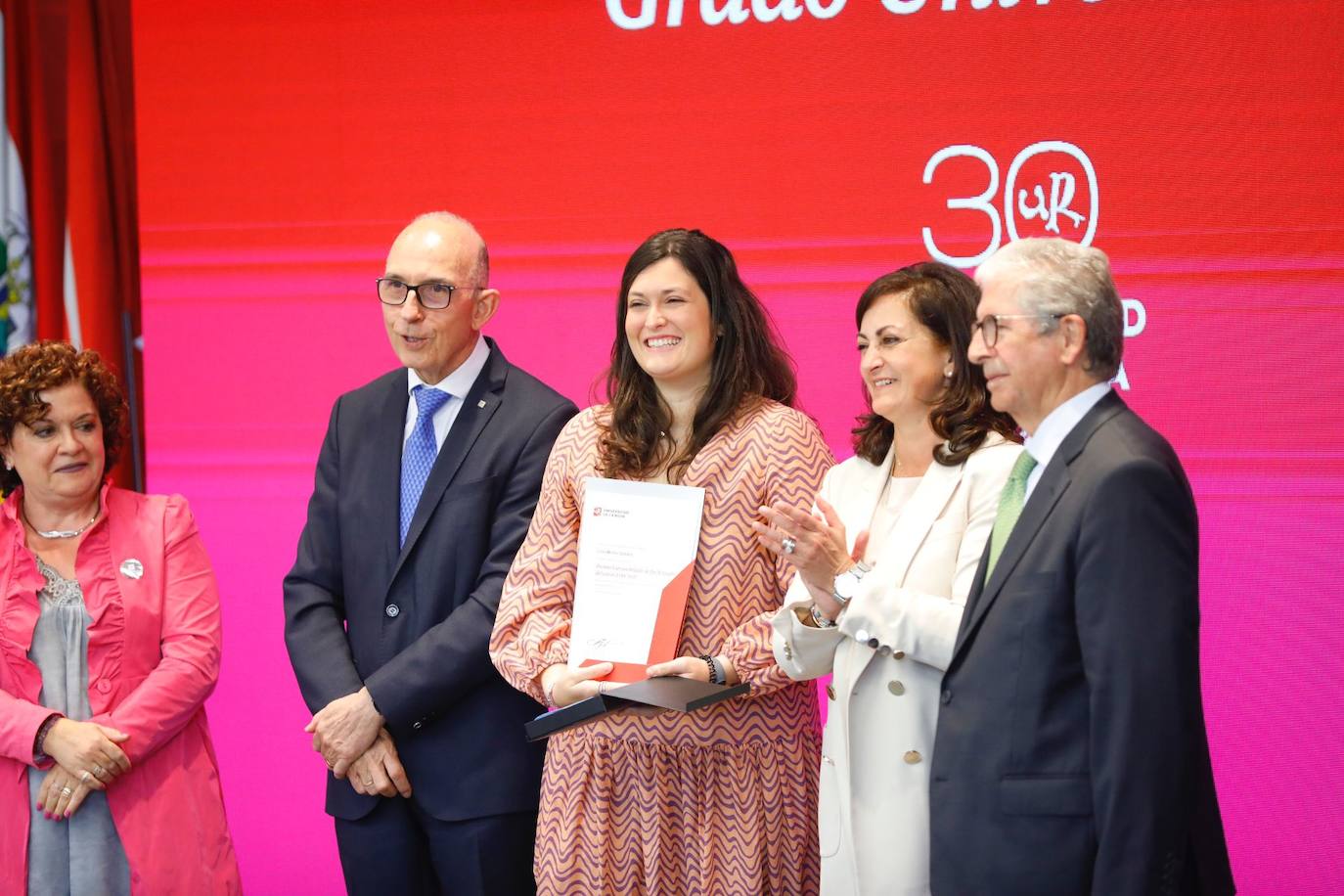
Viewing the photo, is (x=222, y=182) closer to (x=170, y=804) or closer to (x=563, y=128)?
(x=563, y=128)

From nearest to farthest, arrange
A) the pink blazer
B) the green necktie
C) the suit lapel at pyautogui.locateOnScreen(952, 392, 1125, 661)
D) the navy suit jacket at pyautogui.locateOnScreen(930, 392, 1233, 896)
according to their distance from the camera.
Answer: the navy suit jacket at pyautogui.locateOnScreen(930, 392, 1233, 896), the suit lapel at pyautogui.locateOnScreen(952, 392, 1125, 661), the green necktie, the pink blazer

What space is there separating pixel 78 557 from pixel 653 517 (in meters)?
1.37

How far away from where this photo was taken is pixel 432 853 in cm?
304

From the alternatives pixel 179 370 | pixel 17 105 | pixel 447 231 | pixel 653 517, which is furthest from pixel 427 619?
pixel 17 105

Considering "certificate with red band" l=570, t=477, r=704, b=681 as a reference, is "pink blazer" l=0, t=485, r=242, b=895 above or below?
below

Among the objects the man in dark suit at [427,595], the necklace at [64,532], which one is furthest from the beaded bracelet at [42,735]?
the man in dark suit at [427,595]

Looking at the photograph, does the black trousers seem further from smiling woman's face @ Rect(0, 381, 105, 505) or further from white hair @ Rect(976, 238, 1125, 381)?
white hair @ Rect(976, 238, 1125, 381)

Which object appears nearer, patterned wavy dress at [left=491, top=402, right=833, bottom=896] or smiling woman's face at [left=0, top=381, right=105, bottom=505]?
patterned wavy dress at [left=491, top=402, right=833, bottom=896]

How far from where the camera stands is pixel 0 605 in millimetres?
3061

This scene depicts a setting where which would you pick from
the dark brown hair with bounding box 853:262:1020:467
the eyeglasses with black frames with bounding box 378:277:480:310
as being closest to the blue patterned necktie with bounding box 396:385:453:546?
the eyeglasses with black frames with bounding box 378:277:480:310

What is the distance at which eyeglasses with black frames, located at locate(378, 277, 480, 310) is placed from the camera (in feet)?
10.3

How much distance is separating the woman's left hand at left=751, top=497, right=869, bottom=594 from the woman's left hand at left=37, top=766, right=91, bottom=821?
5.45ft

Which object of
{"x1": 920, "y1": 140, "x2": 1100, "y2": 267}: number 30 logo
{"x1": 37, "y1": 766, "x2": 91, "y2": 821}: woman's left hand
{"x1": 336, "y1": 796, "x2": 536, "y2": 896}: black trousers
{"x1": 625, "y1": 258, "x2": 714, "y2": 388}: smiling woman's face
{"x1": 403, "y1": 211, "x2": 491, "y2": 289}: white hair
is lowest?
{"x1": 336, "y1": 796, "x2": 536, "y2": 896}: black trousers

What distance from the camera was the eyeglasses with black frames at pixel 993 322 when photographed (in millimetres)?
2057
